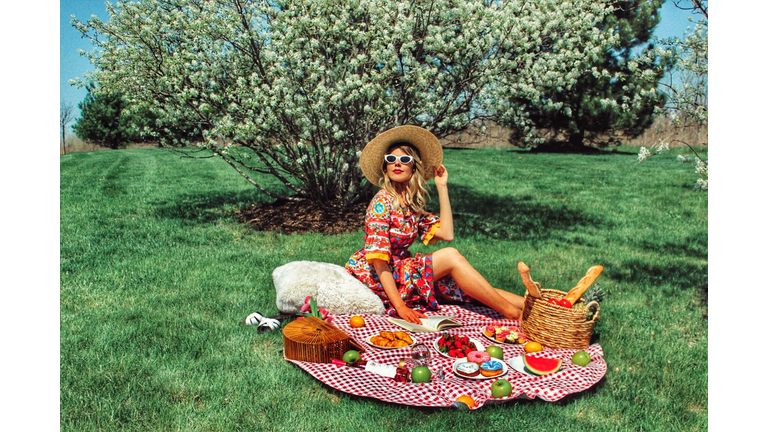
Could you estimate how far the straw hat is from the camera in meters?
3.89

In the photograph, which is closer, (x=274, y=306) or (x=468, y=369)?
(x=468, y=369)

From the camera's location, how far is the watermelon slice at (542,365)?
3.01 metres

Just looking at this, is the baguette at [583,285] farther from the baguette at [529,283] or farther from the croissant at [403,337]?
the croissant at [403,337]

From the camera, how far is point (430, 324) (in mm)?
3674

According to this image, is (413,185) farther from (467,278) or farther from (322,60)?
(322,60)

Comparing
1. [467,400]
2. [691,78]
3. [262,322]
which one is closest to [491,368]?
[467,400]

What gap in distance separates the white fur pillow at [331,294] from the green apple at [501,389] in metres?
1.27

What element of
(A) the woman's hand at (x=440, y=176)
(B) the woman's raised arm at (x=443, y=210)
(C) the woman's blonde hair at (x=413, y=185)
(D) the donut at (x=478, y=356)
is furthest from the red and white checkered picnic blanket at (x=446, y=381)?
(A) the woman's hand at (x=440, y=176)

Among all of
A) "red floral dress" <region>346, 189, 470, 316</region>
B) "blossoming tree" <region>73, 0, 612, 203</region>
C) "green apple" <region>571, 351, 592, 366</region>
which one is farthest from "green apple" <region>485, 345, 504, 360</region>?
"blossoming tree" <region>73, 0, 612, 203</region>

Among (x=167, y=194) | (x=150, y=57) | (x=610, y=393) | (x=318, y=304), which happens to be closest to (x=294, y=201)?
(x=150, y=57)

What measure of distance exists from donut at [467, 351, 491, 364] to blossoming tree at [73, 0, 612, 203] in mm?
3259

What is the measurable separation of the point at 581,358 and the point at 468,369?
70 centimetres

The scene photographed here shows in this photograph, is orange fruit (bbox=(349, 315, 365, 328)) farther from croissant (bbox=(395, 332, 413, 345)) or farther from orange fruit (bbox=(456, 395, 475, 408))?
orange fruit (bbox=(456, 395, 475, 408))

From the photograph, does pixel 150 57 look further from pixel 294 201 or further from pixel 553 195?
pixel 553 195
